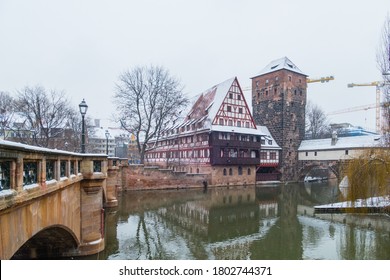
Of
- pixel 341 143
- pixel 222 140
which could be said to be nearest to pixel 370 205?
pixel 222 140

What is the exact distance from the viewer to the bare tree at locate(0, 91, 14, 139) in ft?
76.0

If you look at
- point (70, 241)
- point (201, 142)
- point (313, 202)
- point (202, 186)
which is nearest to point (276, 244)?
point (70, 241)

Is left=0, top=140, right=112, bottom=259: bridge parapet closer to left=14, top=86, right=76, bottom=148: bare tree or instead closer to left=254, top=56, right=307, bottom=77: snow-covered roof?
left=14, top=86, right=76, bottom=148: bare tree

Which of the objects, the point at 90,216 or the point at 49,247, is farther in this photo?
the point at 90,216

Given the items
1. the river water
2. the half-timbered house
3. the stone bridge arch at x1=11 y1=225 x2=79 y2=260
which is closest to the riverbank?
the river water

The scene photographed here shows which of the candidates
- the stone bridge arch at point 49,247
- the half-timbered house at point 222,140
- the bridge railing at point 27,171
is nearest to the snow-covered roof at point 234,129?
the half-timbered house at point 222,140

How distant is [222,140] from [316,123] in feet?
97.4

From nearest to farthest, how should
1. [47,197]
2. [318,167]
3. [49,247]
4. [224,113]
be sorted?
1. [47,197]
2. [49,247]
3. [224,113]
4. [318,167]

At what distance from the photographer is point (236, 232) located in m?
11.8

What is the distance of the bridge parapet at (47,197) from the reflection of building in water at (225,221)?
4.13 metres

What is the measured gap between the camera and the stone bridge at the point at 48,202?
3277 millimetres

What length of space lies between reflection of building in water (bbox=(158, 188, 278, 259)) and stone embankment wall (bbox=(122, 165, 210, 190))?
5.08 m

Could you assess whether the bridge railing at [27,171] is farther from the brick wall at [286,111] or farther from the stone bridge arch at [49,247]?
the brick wall at [286,111]

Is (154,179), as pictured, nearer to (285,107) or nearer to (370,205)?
(370,205)
